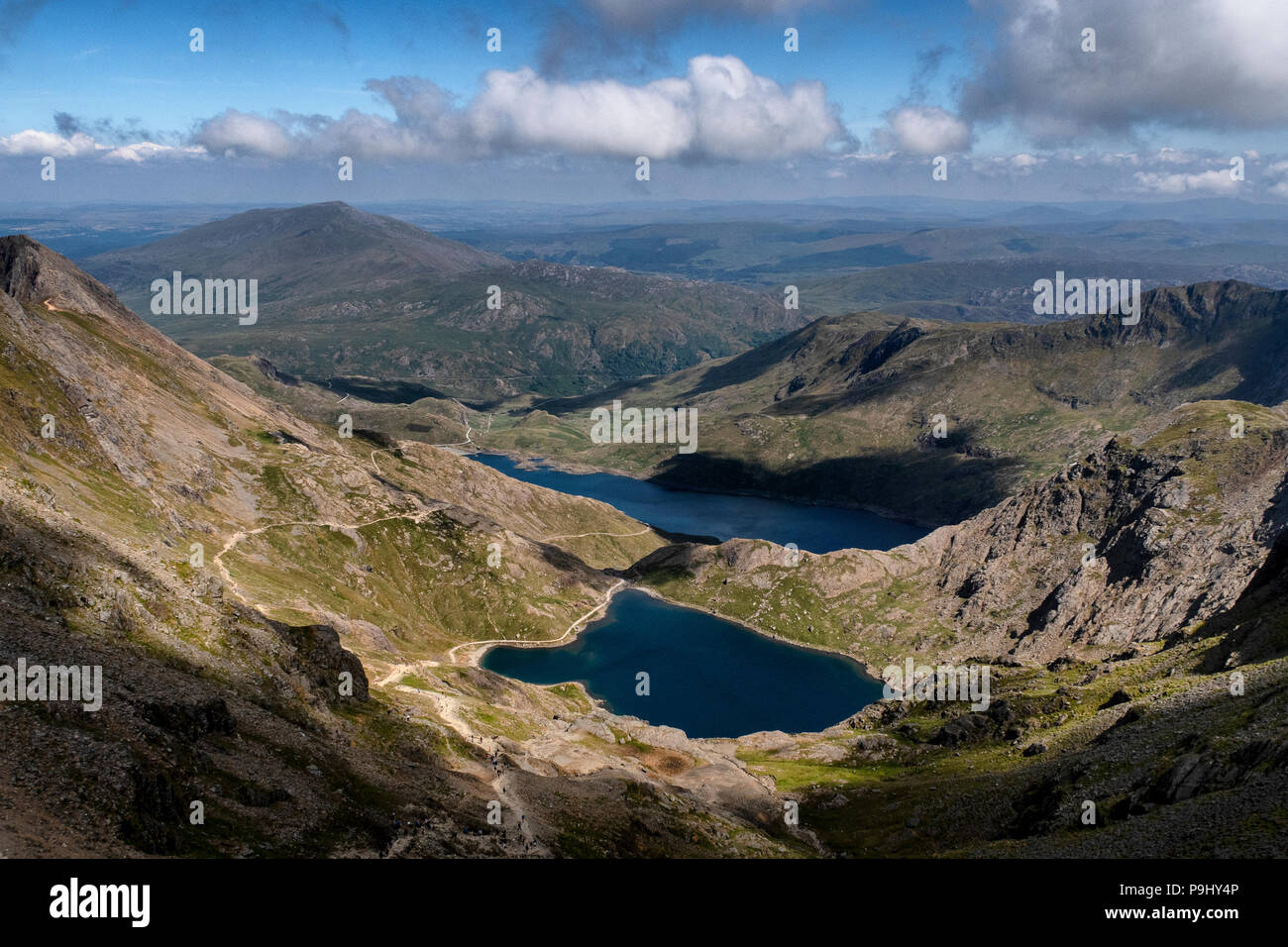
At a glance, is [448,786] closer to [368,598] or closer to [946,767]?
[946,767]

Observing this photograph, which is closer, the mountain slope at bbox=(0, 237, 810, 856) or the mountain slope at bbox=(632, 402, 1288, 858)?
the mountain slope at bbox=(0, 237, 810, 856)

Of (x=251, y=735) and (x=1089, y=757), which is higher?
(x=251, y=735)

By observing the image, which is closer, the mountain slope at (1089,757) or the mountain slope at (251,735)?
the mountain slope at (251,735)

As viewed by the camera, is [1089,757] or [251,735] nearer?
[251,735]
